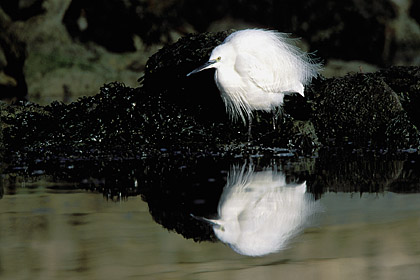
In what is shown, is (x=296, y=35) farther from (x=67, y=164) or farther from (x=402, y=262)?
(x=402, y=262)

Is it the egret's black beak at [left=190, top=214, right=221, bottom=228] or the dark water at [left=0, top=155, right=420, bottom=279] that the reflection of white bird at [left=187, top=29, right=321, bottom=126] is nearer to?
the dark water at [left=0, top=155, right=420, bottom=279]

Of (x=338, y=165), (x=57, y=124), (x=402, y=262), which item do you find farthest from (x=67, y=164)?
(x=402, y=262)

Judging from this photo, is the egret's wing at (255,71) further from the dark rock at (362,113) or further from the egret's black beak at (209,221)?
the egret's black beak at (209,221)

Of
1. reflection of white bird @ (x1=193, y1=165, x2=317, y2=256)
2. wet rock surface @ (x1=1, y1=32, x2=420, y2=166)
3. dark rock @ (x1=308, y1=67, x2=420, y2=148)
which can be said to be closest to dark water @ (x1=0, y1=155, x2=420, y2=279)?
reflection of white bird @ (x1=193, y1=165, x2=317, y2=256)

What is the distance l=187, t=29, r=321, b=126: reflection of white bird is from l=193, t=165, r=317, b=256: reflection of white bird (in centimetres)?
188

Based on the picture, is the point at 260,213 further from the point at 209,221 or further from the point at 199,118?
the point at 199,118

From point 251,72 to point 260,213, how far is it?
285cm

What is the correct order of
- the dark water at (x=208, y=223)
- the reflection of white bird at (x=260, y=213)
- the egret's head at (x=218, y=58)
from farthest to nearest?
the egret's head at (x=218, y=58), the reflection of white bird at (x=260, y=213), the dark water at (x=208, y=223)

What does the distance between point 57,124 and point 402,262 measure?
4.35m

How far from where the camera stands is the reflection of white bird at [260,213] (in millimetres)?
2465

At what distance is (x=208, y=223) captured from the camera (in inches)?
109

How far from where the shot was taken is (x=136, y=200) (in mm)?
3309

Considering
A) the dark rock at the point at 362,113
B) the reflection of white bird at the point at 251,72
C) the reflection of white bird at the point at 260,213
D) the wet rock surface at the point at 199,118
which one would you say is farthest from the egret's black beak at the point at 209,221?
the dark rock at the point at 362,113

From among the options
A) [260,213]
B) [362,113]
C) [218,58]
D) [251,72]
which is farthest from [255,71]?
[260,213]
